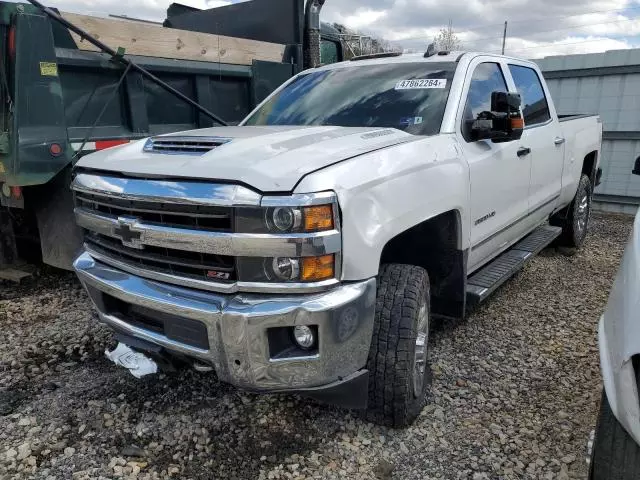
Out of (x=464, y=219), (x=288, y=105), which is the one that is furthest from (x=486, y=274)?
(x=288, y=105)

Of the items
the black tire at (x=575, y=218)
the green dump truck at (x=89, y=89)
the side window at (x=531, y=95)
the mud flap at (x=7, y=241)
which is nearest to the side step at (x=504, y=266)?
the black tire at (x=575, y=218)

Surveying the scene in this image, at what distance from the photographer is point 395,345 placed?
99.7 inches

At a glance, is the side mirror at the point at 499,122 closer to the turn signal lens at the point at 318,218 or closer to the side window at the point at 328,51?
Result: the turn signal lens at the point at 318,218

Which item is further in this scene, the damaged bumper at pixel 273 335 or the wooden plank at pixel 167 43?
the wooden plank at pixel 167 43

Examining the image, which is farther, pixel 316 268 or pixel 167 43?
pixel 167 43

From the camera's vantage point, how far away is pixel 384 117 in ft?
10.8

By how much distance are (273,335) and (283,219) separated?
498 mm

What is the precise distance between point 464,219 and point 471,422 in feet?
3.69

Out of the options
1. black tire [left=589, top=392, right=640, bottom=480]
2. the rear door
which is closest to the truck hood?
black tire [left=589, top=392, right=640, bottom=480]

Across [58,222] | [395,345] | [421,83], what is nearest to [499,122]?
[421,83]

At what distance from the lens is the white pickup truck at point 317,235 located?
7.07 ft

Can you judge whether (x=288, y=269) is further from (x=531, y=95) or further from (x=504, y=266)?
(x=531, y=95)

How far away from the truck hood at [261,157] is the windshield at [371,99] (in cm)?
29

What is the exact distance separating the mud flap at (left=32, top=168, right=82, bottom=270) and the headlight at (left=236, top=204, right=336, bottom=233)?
267cm
